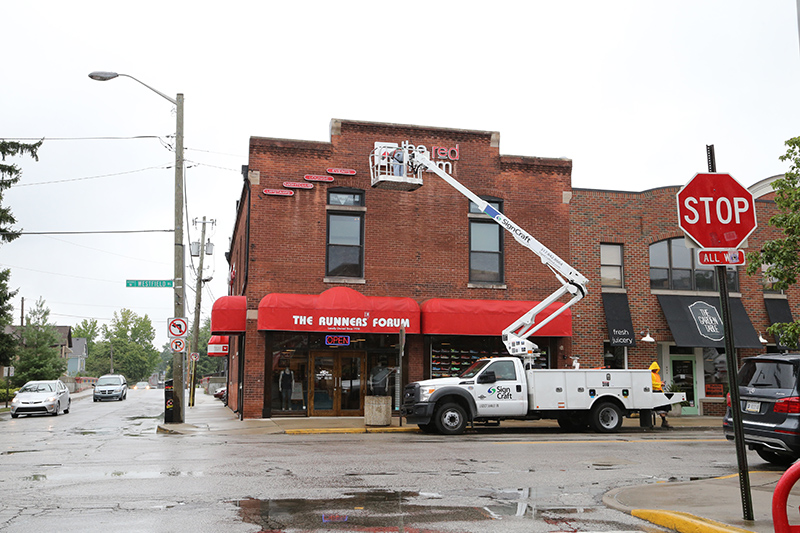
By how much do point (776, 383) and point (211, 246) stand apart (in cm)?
3688

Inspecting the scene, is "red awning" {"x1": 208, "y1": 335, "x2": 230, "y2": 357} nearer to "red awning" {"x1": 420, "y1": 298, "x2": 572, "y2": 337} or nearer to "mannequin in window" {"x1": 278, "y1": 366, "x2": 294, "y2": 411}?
"mannequin in window" {"x1": 278, "y1": 366, "x2": 294, "y2": 411}

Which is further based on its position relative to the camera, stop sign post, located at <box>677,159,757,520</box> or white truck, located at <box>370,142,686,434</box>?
white truck, located at <box>370,142,686,434</box>

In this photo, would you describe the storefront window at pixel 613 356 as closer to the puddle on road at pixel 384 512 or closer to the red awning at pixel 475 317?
the red awning at pixel 475 317

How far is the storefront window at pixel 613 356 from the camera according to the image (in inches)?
991

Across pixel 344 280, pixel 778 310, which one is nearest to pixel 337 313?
pixel 344 280

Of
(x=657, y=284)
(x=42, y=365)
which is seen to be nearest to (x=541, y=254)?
(x=657, y=284)

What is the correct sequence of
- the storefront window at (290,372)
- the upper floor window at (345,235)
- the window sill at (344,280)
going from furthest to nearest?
1. the upper floor window at (345,235)
2. the window sill at (344,280)
3. the storefront window at (290,372)

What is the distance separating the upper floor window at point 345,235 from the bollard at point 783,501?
61.8ft

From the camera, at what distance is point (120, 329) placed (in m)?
113

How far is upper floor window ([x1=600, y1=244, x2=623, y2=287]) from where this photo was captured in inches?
1003

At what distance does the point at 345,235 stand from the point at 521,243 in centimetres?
590

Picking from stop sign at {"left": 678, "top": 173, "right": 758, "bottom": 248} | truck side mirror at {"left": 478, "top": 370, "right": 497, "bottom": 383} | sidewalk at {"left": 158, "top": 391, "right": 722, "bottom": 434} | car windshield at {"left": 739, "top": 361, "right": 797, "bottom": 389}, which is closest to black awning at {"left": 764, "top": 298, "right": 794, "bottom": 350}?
sidewalk at {"left": 158, "top": 391, "right": 722, "bottom": 434}

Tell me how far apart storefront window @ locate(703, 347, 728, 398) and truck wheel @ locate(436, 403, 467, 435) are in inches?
487

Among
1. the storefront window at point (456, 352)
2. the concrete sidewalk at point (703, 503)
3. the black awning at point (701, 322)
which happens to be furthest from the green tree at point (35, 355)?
the concrete sidewalk at point (703, 503)
